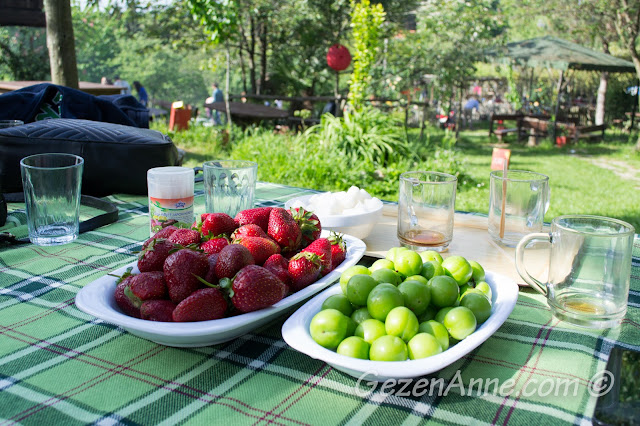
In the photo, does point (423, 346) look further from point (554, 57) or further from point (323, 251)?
point (554, 57)

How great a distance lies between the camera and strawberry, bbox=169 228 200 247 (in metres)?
1.04

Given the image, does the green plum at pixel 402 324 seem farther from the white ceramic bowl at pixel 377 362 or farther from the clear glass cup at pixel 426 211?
the clear glass cup at pixel 426 211

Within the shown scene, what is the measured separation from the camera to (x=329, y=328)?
825 mm

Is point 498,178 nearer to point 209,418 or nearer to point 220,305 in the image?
point 220,305

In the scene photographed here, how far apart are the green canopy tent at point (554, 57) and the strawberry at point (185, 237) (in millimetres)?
12521

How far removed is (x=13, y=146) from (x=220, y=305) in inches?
56.3

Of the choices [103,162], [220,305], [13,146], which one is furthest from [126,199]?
[220,305]

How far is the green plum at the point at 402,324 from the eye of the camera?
2.69 feet

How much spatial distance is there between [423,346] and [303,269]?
0.98 ft

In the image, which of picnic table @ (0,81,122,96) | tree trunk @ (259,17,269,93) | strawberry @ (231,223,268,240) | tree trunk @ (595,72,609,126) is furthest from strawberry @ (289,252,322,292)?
tree trunk @ (595,72,609,126)

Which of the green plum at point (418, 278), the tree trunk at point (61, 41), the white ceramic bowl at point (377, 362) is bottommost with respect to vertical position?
the white ceramic bowl at point (377, 362)

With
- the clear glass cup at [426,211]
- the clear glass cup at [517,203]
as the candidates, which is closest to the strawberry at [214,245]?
the clear glass cup at [426,211]

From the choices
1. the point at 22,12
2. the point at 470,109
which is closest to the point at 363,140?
the point at 22,12

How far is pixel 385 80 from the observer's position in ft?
40.3
